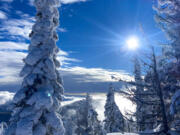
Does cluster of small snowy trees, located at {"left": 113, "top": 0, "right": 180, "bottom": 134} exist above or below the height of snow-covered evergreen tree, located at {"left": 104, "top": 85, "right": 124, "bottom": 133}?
above

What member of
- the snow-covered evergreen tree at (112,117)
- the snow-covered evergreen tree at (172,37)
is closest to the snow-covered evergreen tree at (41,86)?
the snow-covered evergreen tree at (172,37)

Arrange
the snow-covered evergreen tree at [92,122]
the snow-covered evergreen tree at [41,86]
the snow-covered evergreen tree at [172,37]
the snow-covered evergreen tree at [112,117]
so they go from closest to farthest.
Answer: the snow-covered evergreen tree at [172,37]
the snow-covered evergreen tree at [41,86]
the snow-covered evergreen tree at [112,117]
the snow-covered evergreen tree at [92,122]

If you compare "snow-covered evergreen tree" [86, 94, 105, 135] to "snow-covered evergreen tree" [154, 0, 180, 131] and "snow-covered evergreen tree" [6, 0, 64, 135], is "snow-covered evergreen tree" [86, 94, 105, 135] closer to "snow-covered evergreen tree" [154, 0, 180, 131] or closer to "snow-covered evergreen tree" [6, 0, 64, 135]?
"snow-covered evergreen tree" [6, 0, 64, 135]

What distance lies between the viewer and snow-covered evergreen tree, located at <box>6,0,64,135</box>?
1034 centimetres

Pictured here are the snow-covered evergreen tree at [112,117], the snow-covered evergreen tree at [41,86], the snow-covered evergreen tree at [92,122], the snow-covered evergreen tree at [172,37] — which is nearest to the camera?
the snow-covered evergreen tree at [172,37]

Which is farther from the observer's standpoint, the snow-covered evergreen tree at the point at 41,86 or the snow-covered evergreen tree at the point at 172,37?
the snow-covered evergreen tree at the point at 41,86

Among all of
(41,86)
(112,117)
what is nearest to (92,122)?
(112,117)

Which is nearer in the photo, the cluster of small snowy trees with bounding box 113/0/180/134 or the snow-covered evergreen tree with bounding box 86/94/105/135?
the cluster of small snowy trees with bounding box 113/0/180/134

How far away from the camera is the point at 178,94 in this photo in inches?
268

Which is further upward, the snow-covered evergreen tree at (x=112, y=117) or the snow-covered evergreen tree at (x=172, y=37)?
the snow-covered evergreen tree at (x=172, y=37)

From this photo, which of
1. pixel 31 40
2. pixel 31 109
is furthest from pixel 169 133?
pixel 31 40

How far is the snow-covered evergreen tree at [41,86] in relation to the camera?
10336mm

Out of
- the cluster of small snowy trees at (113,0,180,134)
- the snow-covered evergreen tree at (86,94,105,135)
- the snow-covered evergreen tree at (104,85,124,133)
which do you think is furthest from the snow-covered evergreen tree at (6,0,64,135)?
the snow-covered evergreen tree at (86,94,105,135)

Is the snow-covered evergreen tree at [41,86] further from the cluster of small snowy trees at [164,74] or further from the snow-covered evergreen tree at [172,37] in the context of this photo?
the snow-covered evergreen tree at [172,37]
